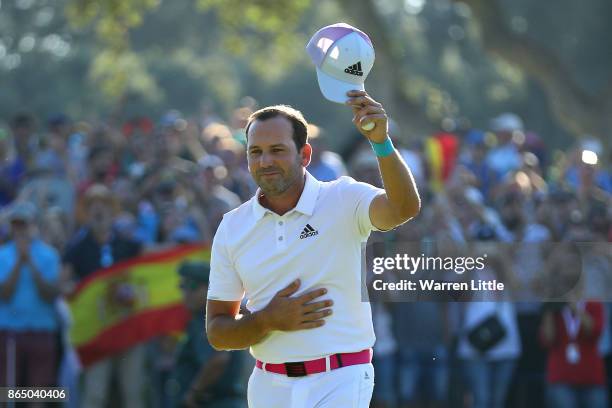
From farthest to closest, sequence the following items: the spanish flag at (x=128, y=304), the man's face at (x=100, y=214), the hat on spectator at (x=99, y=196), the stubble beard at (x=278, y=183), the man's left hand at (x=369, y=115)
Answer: the hat on spectator at (x=99, y=196) < the man's face at (x=100, y=214) < the spanish flag at (x=128, y=304) < the stubble beard at (x=278, y=183) < the man's left hand at (x=369, y=115)

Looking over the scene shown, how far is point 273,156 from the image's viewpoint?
663 cm

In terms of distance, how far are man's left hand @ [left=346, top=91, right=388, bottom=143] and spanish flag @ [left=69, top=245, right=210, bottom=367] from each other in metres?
7.21

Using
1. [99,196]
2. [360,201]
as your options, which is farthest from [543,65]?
[360,201]

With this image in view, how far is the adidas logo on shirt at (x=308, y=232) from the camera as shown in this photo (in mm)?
6641

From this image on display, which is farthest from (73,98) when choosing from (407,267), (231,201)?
(407,267)

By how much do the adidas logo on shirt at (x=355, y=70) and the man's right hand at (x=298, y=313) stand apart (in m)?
1.09

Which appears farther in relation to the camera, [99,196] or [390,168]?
[99,196]

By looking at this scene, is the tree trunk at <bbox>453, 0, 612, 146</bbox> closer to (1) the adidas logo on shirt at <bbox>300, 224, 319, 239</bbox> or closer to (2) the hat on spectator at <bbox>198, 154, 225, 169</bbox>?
(2) the hat on spectator at <bbox>198, 154, 225, 169</bbox>

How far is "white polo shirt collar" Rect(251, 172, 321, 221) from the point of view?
263 inches

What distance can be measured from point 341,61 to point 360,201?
0.72 meters

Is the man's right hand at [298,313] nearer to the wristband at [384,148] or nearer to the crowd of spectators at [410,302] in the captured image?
the wristband at [384,148]

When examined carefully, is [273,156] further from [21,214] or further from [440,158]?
[440,158]

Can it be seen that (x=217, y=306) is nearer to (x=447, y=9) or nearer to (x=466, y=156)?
(x=466, y=156)

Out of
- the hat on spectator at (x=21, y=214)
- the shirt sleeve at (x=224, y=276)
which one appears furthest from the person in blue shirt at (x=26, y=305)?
the shirt sleeve at (x=224, y=276)
